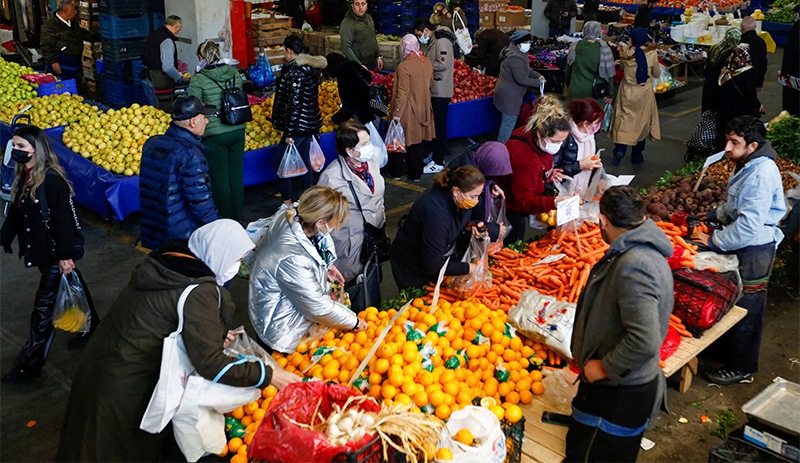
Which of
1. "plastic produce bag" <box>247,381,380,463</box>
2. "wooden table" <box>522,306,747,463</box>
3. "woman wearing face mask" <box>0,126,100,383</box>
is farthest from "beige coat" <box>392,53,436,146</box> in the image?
"plastic produce bag" <box>247,381,380,463</box>

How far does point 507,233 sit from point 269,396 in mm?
2915

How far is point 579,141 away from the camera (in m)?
6.34

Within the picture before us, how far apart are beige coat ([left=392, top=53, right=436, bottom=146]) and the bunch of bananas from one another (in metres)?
4.88

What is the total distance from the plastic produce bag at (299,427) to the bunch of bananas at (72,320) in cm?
265

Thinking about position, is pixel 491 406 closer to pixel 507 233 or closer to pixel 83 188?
pixel 507 233

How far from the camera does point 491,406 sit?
11.5 feet

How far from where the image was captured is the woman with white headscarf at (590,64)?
404 inches

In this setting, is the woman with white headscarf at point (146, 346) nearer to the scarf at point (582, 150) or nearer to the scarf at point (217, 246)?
the scarf at point (217, 246)

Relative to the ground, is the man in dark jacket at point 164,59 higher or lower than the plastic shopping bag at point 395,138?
higher

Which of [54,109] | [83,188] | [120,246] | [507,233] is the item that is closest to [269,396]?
[507,233]

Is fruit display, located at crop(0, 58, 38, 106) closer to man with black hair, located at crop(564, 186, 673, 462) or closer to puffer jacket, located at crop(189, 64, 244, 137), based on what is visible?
puffer jacket, located at crop(189, 64, 244, 137)

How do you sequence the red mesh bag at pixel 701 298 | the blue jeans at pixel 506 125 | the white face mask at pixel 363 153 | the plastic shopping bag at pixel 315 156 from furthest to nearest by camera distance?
the blue jeans at pixel 506 125 → the plastic shopping bag at pixel 315 156 → the white face mask at pixel 363 153 → the red mesh bag at pixel 701 298

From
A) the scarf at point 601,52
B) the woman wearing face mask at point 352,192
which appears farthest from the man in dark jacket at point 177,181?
the scarf at point 601,52

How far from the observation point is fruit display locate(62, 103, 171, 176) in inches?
304
